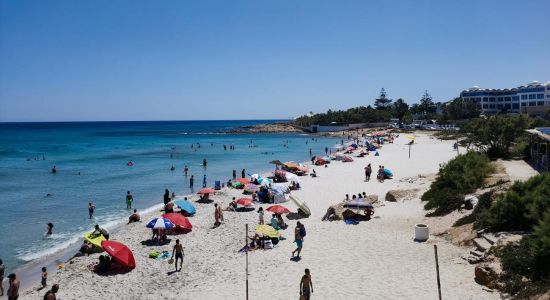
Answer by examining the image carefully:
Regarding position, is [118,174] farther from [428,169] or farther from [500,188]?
[500,188]

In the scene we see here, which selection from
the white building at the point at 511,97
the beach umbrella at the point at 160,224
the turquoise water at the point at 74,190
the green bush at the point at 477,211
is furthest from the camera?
the white building at the point at 511,97

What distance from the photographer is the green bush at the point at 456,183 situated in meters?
17.1

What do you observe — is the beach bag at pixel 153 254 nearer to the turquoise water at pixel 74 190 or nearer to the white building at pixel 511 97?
the turquoise water at pixel 74 190

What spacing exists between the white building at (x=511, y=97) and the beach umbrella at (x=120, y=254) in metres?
88.6

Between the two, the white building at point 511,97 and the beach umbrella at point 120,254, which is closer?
the beach umbrella at point 120,254

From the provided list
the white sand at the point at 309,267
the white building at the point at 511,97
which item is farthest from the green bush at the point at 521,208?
the white building at the point at 511,97

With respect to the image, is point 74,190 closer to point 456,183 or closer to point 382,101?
point 456,183

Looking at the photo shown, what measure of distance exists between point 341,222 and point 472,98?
107 metres

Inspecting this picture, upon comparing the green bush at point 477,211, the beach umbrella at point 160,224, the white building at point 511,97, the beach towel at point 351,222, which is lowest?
the beach towel at point 351,222

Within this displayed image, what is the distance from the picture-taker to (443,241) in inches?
539

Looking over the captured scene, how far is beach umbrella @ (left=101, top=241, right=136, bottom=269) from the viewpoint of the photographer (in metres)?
13.2

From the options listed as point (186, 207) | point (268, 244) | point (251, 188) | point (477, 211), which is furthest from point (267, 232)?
point (251, 188)

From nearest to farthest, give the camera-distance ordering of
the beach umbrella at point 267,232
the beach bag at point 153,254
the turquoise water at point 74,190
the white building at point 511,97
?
the beach bag at point 153,254
the beach umbrella at point 267,232
the turquoise water at point 74,190
the white building at point 511,97

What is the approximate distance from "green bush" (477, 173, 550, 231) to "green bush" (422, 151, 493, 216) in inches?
152
